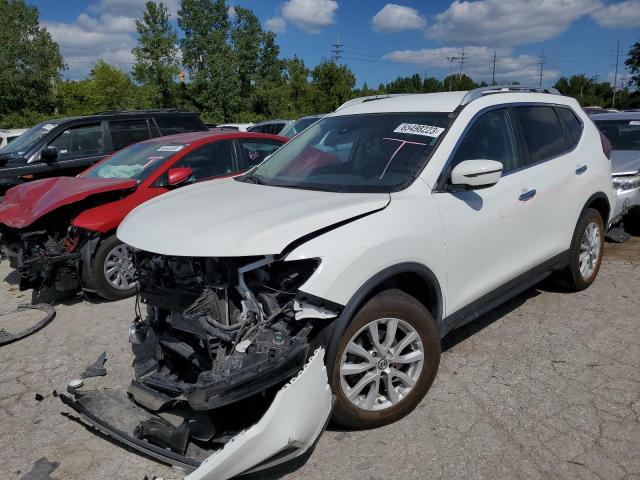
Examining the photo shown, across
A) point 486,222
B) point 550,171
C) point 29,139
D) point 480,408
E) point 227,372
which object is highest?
point 29,139

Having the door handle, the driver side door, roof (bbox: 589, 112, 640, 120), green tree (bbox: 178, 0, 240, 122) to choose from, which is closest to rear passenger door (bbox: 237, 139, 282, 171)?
the driver side door

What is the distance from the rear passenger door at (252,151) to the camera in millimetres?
6469

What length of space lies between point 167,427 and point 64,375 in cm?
177

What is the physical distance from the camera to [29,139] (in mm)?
8539

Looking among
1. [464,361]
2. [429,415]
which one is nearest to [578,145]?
[464,361]

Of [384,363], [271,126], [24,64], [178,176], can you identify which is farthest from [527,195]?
[24,64]

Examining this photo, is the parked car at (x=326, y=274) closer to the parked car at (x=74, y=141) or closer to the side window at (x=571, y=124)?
the side window at (x=571, y=124)

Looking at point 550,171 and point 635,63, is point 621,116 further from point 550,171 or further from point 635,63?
point 635,63

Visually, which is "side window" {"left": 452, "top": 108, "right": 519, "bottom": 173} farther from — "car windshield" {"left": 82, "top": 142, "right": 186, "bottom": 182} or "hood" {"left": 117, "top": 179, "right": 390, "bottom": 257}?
"car windshield" {"left": 82, "top": 142, "right": 186, "bottom": 182}

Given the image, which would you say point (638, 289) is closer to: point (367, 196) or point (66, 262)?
point (367, 196)

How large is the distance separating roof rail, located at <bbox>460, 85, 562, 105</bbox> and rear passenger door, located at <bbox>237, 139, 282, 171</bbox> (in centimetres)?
312

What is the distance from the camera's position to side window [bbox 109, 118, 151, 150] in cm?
834

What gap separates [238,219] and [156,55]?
3730cm

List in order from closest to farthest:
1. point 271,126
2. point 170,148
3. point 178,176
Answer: point 178,176 < point 170,148 < point 271,126
